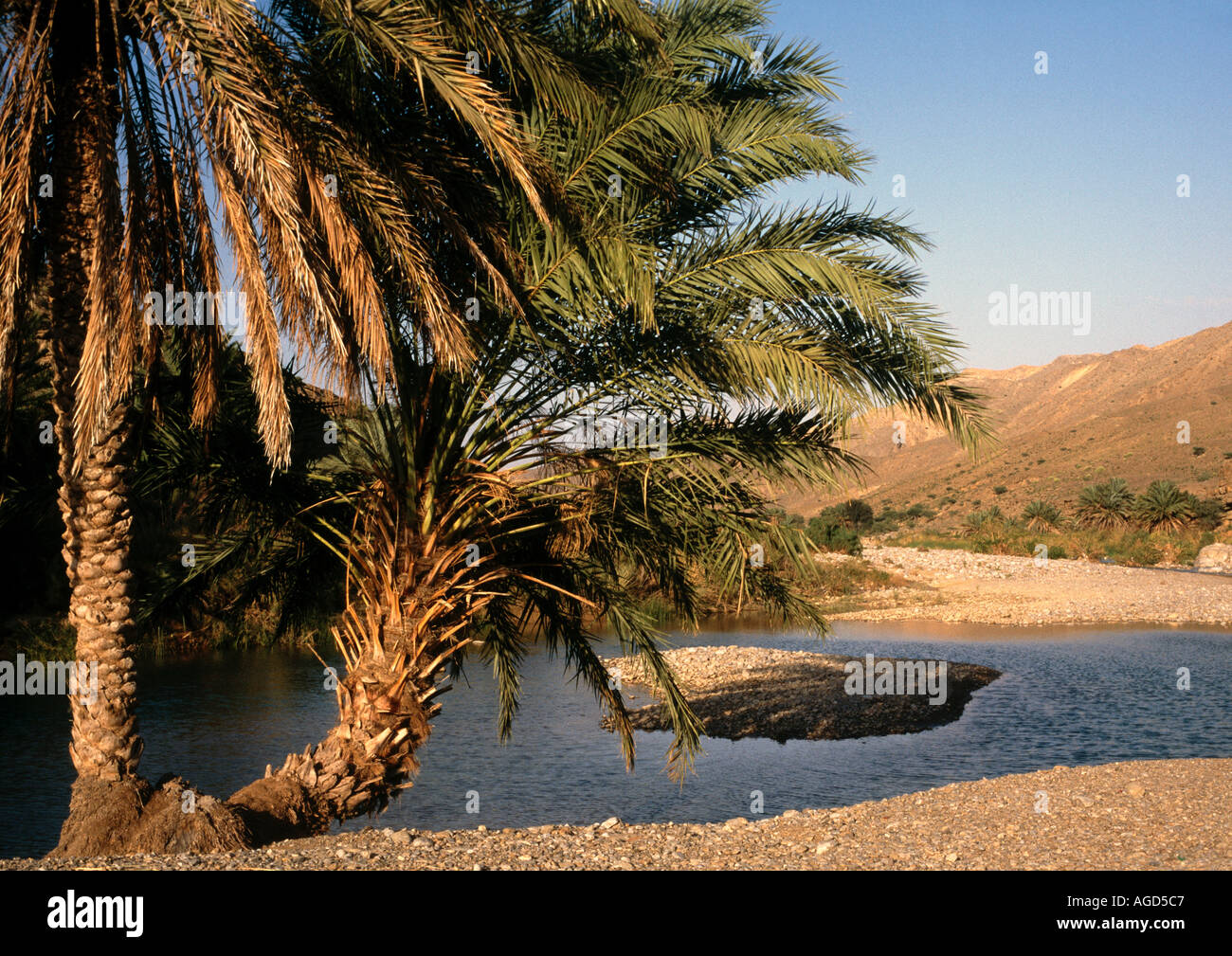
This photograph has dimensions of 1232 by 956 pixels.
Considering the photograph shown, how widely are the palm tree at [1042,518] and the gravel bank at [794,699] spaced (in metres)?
33.5

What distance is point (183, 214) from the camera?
6.92m

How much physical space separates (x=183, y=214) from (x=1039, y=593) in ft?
101

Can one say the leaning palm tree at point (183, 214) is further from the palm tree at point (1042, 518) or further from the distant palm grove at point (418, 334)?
the palm tree at point (1042, 518)

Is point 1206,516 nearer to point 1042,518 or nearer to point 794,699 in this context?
point 1042,518

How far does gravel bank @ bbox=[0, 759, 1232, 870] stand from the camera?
20.5 feet

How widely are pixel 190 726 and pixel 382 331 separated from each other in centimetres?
998

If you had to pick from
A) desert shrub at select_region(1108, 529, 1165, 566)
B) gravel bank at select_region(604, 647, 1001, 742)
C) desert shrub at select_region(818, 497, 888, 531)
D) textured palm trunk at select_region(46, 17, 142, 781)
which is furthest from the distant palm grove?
desert shrub at select_region(818, 497, 888, 531)

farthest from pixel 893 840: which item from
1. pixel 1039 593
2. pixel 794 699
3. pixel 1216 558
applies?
pixel 1216 558

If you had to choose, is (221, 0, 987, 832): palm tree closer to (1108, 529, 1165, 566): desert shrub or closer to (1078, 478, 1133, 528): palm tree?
(1108, 529, 1165, 566): desert shrub

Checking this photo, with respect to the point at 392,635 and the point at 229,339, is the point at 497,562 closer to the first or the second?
the point at 392,635

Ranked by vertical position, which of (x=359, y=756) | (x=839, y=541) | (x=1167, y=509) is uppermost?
(x=1167, y=509)

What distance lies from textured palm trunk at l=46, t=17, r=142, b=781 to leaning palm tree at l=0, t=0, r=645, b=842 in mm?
13
